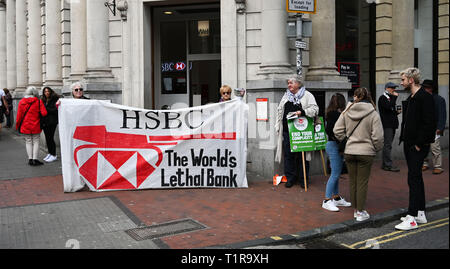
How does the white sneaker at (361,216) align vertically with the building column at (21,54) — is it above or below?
below

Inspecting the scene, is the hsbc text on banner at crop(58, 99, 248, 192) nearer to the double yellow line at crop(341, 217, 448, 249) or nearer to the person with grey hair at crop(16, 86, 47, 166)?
the person with grey hair at crop(16, 86, 47, 166)

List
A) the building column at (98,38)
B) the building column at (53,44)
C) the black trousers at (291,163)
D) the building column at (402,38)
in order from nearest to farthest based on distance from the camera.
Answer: the black trousers at (291,163) → the building column at (98,38) → the building column at (402,38) → the building column at (53,44)

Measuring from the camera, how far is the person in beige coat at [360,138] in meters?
6.33

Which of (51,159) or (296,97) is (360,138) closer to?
(296,97)

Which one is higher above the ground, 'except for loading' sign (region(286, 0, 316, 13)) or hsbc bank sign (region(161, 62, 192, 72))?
'except for loading' sign (region(286, 0, 316, 13))

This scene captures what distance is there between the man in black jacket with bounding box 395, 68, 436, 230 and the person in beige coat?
0.41 metres

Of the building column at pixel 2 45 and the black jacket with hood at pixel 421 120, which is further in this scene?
the building column at pixel 2 45

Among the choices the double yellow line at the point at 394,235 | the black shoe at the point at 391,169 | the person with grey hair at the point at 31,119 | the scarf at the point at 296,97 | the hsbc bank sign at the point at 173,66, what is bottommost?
the double yellow line at the point at 394,235

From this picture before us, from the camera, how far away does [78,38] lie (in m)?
13.2

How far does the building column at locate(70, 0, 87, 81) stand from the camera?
516 inches

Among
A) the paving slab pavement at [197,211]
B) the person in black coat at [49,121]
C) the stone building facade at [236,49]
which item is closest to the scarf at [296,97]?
the stone building facade at [236,49]

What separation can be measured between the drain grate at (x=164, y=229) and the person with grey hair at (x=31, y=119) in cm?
622

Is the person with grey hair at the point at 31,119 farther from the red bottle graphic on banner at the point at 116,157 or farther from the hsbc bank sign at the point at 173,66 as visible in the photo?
the hsbc bank sign at the point at 173,66

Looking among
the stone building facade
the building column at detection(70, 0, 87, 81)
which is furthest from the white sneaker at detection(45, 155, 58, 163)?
the building column at detection(70, 0, 87, 81)
